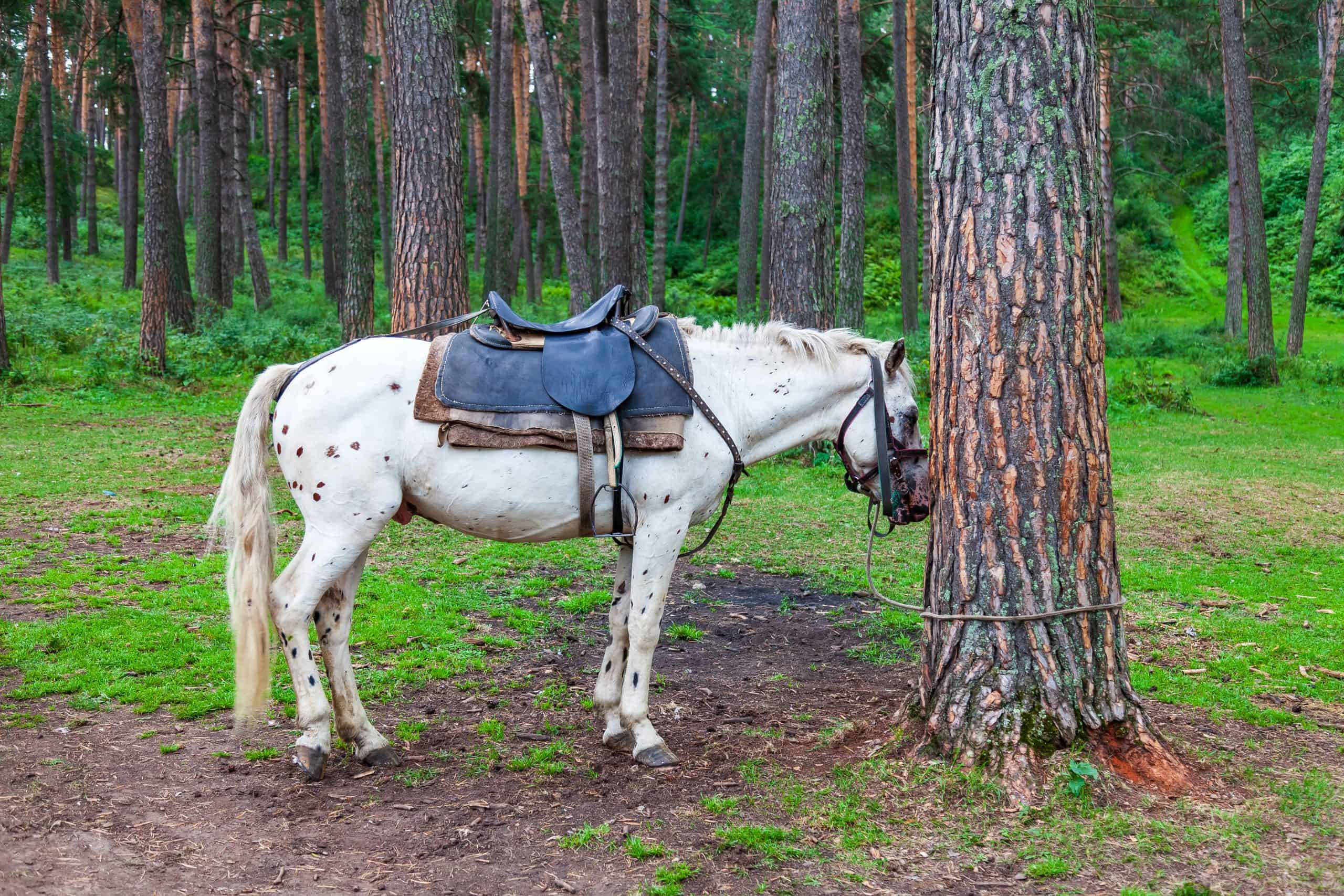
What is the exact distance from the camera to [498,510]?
4.35 meters

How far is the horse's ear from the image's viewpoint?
4.49 meters

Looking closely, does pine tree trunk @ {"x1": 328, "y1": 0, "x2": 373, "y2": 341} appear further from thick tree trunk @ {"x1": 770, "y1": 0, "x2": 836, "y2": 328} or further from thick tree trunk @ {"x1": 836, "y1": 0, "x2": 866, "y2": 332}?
thick tree trunk @ {"x1": 836, "y1": 0, "x2": 866, "y2": 332}

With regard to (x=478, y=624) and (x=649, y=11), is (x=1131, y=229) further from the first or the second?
(x=478, y=624)

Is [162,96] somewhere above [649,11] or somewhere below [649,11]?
below

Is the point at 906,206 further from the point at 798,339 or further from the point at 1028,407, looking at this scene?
the point at 1028,407

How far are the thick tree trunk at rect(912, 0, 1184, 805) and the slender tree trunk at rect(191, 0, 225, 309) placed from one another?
18.1m

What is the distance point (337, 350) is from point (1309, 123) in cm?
3893

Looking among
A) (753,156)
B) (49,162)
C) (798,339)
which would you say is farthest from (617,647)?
(49,162)

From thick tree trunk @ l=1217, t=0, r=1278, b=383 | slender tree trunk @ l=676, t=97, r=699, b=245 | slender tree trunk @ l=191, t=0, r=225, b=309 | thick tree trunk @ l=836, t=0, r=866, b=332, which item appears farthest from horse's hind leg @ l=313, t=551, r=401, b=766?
slender tree trunk @ l=676, t=97, r=699, b=245

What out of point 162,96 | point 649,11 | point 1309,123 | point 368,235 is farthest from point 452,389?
point 1309,123

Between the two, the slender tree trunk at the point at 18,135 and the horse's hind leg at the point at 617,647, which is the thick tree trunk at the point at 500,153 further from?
the horse's hind leg at the point at 617,647

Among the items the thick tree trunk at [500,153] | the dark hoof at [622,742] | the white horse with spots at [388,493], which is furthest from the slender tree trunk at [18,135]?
the dark hoof at [622,742]

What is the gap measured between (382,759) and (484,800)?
2.00ft

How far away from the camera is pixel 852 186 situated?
55.8ft
